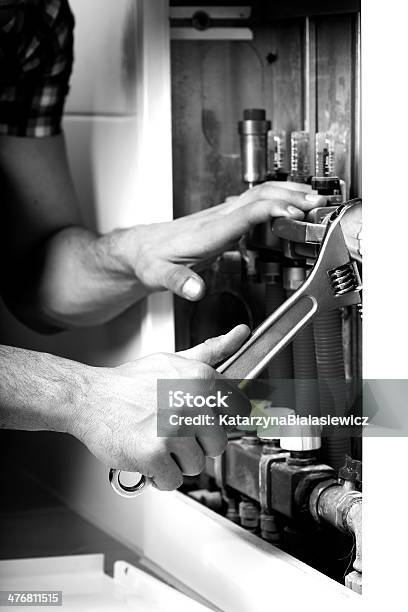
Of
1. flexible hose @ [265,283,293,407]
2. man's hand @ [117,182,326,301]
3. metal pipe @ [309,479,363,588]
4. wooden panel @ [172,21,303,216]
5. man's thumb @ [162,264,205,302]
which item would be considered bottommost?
metal pipe @ [309,479,363,588]

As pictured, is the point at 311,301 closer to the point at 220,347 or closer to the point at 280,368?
the point at 220,347

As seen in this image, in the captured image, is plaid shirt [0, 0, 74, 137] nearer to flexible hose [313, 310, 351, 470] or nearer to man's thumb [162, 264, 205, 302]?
man's thumb [162, 264, 205, 302]

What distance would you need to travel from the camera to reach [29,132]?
1.28 meters

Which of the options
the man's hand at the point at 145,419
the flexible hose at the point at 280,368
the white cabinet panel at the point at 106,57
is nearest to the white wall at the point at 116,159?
the white cabinet panel at the point at 106,57

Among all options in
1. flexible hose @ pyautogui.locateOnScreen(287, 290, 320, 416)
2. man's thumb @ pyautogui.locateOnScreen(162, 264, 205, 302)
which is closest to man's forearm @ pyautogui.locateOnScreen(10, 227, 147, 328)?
man's thumb @ pyautogui.locateOnScreen(162, 264, 205, 302)

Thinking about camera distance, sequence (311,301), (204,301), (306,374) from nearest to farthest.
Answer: (311,301) → (306,374) → (204,301)

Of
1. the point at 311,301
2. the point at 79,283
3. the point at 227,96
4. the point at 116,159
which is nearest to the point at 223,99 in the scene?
the point at 227,96

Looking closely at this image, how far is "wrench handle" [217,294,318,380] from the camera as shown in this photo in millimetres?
786

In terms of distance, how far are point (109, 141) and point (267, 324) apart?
434mm

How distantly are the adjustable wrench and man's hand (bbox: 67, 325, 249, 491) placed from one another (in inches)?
0.5

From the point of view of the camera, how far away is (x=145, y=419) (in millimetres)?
810

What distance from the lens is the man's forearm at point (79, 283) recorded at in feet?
3.75

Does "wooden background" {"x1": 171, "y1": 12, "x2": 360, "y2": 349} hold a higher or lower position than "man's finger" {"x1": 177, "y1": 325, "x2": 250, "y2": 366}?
higher

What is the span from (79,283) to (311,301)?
0.48 m
